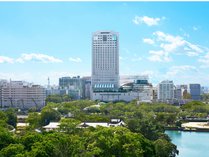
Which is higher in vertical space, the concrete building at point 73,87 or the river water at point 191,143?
the concrete building at point 73,87

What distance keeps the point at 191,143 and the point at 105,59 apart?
3805 centimetres

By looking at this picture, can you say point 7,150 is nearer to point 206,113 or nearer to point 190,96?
point 206,113

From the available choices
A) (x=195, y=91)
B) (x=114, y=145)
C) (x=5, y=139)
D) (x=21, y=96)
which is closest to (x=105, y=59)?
(x=21, y=96)

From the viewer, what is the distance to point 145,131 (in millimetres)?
21016

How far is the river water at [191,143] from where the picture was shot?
2149cm

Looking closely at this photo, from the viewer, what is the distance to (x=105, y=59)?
62.4 metres

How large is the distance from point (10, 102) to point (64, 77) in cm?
3075

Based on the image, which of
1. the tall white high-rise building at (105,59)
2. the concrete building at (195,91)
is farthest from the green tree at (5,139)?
the concrete building at (195,91)

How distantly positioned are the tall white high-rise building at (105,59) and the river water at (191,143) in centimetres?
3067

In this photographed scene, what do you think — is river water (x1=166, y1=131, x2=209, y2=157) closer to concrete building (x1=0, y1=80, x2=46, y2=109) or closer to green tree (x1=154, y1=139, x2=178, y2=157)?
green tree (x1=154, y1=139, x2=178, y2=157)

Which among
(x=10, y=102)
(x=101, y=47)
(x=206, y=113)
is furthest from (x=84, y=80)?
(x=206, y=113)

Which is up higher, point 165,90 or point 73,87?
point 73,87

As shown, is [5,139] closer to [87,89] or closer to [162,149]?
[162,149]

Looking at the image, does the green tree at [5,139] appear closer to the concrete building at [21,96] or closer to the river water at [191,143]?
the river water at [191,143]
